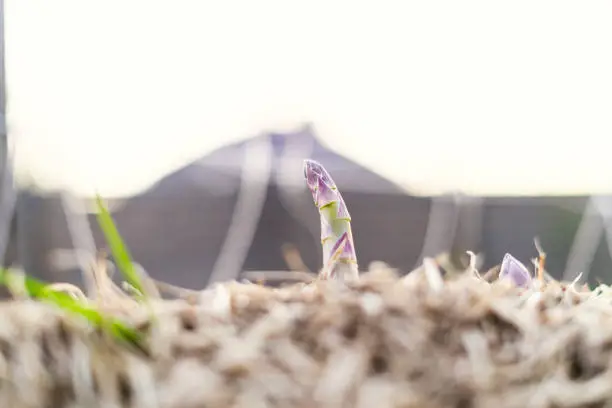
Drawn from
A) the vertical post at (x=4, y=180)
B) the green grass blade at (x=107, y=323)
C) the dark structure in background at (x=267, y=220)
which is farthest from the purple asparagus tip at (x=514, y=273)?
the vertical post at (x=4, y=180)

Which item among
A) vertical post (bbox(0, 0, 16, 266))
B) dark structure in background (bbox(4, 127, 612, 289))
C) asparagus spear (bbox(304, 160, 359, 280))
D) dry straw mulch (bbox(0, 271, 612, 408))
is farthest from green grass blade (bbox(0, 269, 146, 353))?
vertical post (bbox(0, 0, 16, 266))

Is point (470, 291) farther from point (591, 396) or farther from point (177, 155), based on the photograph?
point (177, 155)

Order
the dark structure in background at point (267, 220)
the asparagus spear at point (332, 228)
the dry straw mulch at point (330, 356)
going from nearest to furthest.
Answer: the dry straw mulch at point (330, 356) < the asparagus spear at point (332, 228) < the dark structure in background at point (267, 220)

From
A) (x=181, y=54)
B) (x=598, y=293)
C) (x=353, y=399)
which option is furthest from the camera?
(x=181, y=54)

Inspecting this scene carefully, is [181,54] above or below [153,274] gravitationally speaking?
above

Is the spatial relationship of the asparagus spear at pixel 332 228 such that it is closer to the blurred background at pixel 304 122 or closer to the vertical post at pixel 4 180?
the blurred background at pixel 304 122

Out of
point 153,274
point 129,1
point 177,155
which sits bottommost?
point 153,274

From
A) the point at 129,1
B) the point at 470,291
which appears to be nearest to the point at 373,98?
the point at 129,1
